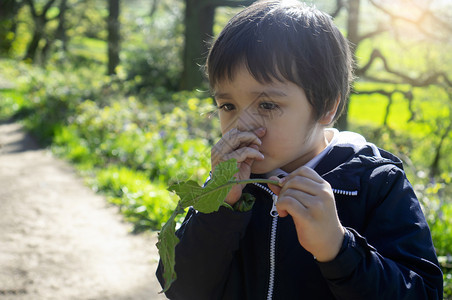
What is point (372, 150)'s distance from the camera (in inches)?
64.7

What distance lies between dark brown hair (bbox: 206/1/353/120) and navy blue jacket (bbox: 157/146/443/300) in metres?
0.25

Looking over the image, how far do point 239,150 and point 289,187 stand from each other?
0.21 meters

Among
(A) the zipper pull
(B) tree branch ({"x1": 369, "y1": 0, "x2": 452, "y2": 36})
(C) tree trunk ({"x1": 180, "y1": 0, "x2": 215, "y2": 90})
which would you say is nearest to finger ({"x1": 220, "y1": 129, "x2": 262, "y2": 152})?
(A) the zipper pull

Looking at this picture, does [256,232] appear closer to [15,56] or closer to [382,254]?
[382,254]

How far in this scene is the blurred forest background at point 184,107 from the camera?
448 centimetres

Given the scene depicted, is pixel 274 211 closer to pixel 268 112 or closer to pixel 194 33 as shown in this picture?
pixel 268 112

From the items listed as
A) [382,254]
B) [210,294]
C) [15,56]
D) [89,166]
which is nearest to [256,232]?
[210,294]

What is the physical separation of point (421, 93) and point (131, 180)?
5722 mm

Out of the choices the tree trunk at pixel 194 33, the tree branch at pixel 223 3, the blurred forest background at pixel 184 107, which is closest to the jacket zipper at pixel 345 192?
the blurred forest background at pixel 184 107

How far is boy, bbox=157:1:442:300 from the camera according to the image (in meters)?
1.37

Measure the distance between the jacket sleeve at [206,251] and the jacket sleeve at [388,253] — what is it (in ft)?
1.07

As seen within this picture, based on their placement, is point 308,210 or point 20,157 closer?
point 308,210

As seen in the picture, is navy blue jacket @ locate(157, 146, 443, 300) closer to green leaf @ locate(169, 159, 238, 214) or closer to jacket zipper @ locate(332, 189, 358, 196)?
jacket zipper @ locate(332, 189, 358, 196)

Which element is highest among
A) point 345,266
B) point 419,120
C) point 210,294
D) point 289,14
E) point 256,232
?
point 289,14
